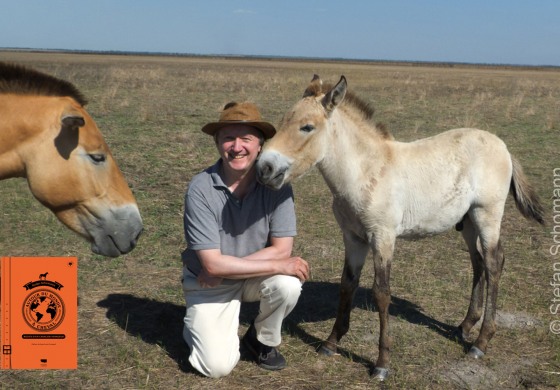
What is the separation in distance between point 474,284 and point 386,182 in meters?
1.46

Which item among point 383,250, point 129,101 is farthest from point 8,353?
point 129,101

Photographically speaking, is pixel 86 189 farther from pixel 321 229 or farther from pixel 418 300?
pixel 321 229

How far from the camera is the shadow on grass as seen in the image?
4.21 meters

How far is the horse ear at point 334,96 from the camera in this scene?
11.7 ft

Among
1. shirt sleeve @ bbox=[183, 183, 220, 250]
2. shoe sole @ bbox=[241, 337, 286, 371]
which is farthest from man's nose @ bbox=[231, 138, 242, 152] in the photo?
shoe sole @ bbox=[241, 337, 286, 371]

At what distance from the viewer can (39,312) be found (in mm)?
3564

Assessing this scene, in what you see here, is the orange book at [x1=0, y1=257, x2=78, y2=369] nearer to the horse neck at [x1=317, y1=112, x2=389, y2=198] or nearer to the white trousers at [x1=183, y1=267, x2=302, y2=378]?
the white trousers at [x1=183, y1=267, x2=302, y2=378]

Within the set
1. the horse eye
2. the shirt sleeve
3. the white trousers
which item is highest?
the horse eye

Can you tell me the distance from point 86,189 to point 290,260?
151 cm

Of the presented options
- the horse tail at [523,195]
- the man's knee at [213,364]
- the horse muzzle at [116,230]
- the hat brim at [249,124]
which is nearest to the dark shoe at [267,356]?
the man's knee at [213,364]

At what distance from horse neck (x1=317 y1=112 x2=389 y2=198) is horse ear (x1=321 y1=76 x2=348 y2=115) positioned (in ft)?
0.39

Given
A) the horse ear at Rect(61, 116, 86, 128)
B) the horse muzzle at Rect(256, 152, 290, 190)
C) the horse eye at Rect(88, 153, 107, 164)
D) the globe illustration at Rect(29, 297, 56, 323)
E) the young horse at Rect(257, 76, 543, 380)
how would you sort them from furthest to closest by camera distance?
1. the young horse at Rect(257, 76, 543, 380)
2. the globe illustration at Rect(29, 297, 56, 323)
3. the horse muzzle at Rect(256, 152, 290, 190)
4. the horse eye at Rect(88, 153, 107, 164)
5. the horse ear at Rect(61, 116, 86, 128)

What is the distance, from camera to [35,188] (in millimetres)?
2859

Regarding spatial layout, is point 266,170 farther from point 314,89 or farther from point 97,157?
point 97,157
